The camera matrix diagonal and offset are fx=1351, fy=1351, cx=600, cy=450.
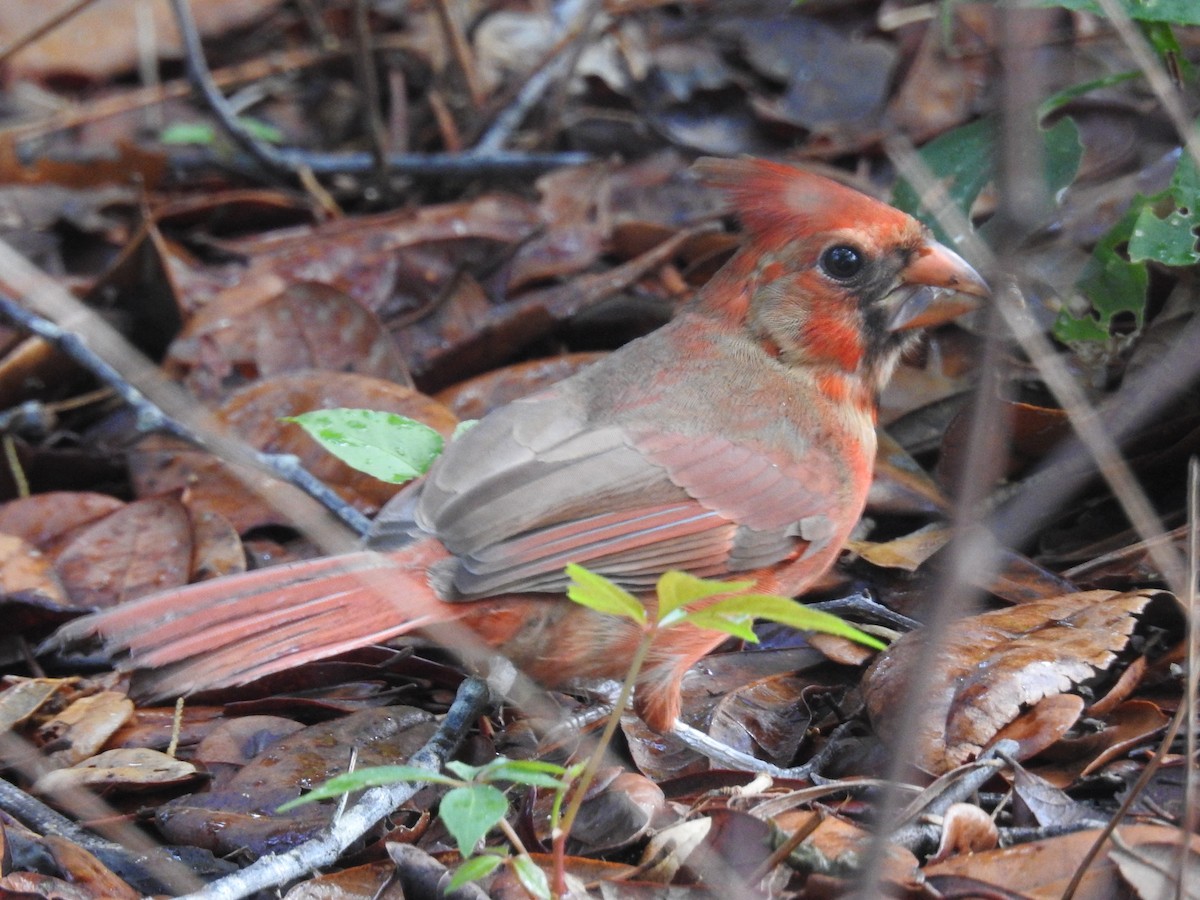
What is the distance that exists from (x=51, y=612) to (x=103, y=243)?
6.34 feet

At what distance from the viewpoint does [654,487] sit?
2646 millimetres

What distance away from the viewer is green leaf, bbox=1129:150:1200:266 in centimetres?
282

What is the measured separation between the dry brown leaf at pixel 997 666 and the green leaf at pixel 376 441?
991 millimetres

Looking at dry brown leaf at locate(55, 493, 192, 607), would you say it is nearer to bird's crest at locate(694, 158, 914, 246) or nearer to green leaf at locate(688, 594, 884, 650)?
bird's crest at locate(694, 158, 914, 246)

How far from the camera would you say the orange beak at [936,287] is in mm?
2795

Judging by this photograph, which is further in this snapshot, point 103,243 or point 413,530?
point 103,243

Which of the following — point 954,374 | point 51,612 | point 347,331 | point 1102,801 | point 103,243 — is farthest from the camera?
point 103,243

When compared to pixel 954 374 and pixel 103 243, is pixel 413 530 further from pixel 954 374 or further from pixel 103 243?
pixel 103 243

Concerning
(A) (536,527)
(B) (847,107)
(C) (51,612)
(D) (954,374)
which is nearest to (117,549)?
(C) (51,612)

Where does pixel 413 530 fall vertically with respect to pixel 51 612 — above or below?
above

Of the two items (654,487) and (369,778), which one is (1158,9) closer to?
(654,487)

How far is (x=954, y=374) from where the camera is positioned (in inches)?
135

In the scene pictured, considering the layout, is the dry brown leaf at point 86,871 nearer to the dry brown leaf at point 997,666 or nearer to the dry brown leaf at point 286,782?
the dry brown leaf at point 286,782

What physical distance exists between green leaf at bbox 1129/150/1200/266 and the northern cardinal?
38 cm
